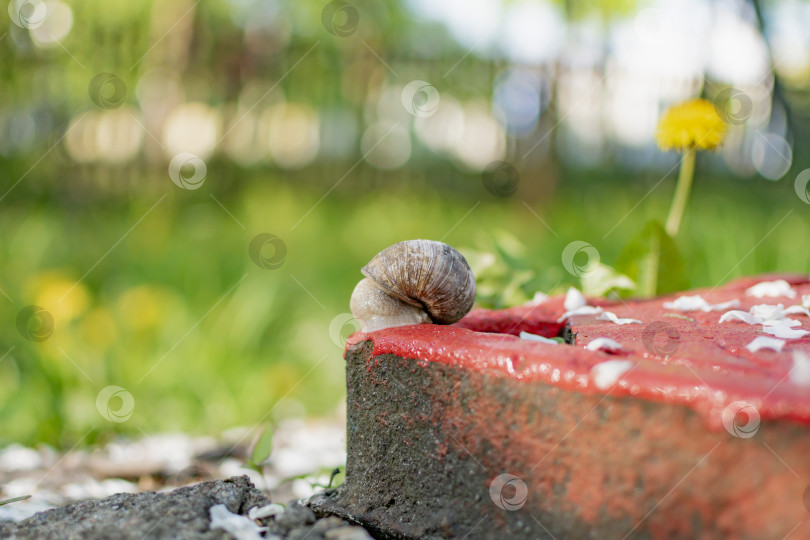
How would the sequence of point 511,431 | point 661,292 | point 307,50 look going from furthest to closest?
point 307,50 → point 661,292 → point 511,431

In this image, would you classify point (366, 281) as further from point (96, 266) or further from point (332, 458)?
point (96, 266)

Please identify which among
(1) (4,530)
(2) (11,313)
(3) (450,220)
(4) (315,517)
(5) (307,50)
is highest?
(5) (307,50)

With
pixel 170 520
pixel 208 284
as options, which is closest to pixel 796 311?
pixel 170 520

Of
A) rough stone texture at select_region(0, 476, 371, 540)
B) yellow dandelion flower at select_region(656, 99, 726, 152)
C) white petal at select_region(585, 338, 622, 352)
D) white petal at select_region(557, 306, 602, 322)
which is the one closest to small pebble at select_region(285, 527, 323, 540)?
rough stone texture at select_region(0, 476, 371, 540)

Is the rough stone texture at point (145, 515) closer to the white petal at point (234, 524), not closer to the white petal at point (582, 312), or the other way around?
the white petal at point (234, 524)


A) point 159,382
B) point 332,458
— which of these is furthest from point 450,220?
point 332,458

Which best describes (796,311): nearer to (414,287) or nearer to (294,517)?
(414,287)
